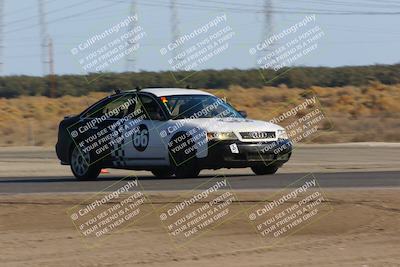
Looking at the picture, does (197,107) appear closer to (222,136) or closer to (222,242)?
(222,136)

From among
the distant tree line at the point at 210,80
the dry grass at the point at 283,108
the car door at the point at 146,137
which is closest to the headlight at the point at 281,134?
the car door at the point at 146,137

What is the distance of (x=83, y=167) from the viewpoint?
779 inches

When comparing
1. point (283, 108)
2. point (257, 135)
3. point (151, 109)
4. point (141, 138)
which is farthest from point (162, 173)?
point (283, 108)

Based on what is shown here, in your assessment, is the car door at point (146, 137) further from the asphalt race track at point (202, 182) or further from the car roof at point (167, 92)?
the asphalt race track at point (202, 182)

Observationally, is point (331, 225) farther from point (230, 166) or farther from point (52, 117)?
point (52, 117)

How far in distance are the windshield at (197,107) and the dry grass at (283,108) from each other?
59.2ft

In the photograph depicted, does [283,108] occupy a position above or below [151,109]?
below

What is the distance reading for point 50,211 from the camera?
45.8 ft

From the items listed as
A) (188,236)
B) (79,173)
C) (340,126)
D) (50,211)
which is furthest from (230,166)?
(340,126)

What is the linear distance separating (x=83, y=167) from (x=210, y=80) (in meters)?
74.8

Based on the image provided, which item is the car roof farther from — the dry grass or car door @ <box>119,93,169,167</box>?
the dry grass

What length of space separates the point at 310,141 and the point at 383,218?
23.5 meters

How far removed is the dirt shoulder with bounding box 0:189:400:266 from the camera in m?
10.4

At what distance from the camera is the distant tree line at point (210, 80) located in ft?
297
